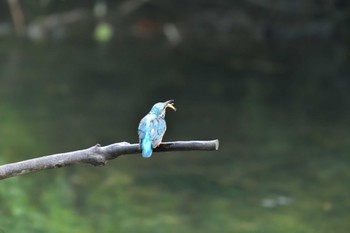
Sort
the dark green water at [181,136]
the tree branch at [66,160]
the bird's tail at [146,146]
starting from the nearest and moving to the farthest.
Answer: the bird's tail at [146,146]
the tree branch at [66,160]
the dark green water at [181,136]

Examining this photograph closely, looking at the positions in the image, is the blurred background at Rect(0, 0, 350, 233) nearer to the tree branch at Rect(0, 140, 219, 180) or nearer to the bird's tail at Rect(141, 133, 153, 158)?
the tree branch at Rect(0, 140, 219, 180)

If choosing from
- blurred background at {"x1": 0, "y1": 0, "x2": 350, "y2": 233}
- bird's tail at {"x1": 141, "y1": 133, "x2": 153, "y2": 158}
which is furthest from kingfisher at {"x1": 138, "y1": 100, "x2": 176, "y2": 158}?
blurred background at {"x1": 0, "y1": 0, "x2": 350, "y2": 233}

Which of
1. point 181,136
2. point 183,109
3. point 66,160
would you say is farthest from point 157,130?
point 183,109

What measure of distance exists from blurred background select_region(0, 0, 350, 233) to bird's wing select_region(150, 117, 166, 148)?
1.82m

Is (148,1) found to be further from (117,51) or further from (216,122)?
(216,122)

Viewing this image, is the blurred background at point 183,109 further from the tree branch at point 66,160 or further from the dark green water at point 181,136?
the tree branch at point 66,160

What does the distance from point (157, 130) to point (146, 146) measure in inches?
3.9

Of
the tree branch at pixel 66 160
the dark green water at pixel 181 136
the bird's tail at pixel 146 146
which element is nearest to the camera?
the bird's tail at pixel 146 146

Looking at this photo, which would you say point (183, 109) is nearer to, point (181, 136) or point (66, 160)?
point (181, 136)

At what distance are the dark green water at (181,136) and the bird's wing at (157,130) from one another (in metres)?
2.15

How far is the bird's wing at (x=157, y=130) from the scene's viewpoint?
2195mm

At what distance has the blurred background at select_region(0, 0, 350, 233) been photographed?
17.1 ft

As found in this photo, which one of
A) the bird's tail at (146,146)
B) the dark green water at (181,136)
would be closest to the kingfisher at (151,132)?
the bird's tail at (146,146)

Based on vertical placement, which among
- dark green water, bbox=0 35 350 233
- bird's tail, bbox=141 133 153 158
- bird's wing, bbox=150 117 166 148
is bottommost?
bird's tail, bbox=141 133 153 158
